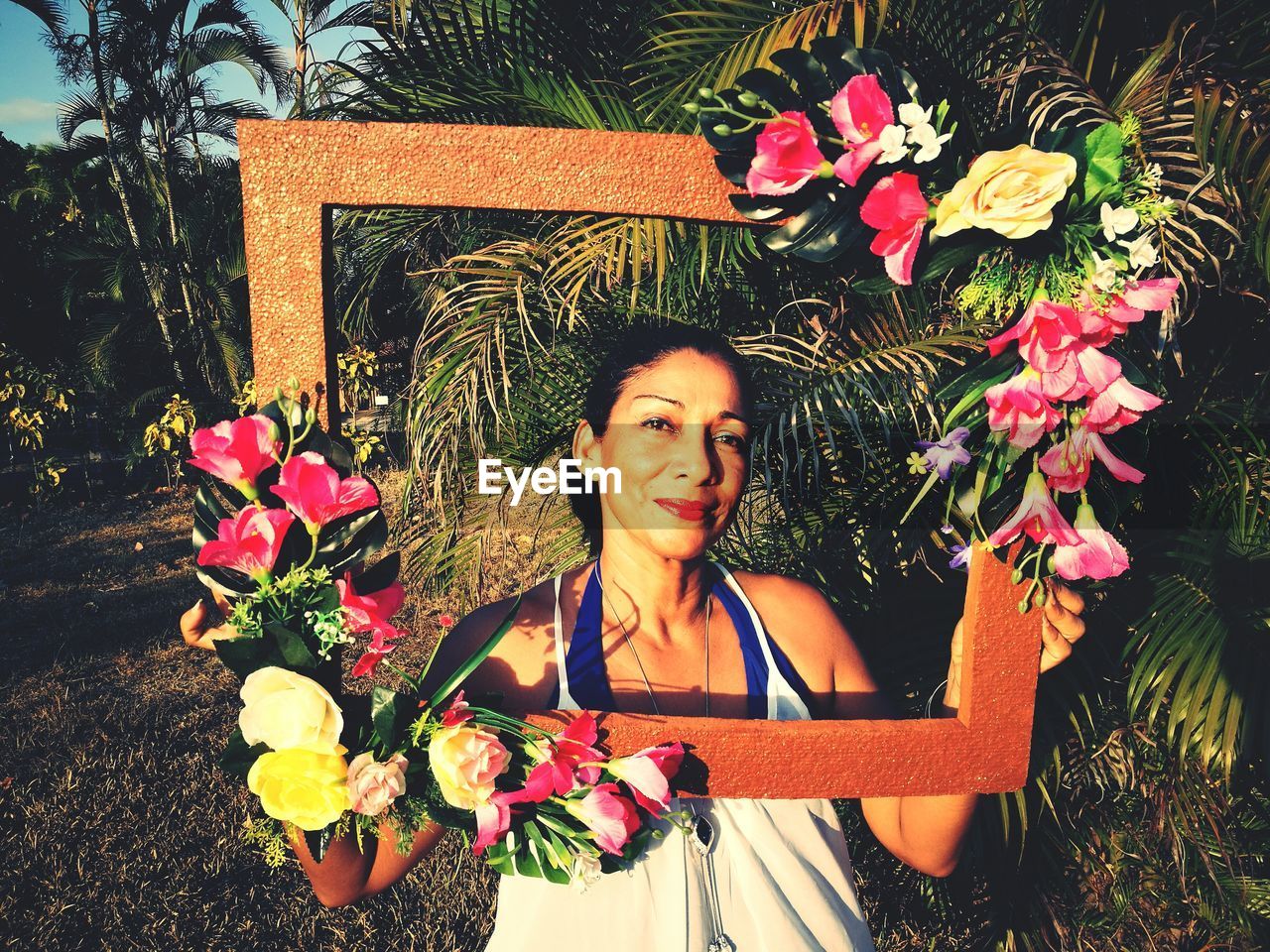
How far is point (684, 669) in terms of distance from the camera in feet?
5.20

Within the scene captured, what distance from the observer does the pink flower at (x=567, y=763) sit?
4.10 ft

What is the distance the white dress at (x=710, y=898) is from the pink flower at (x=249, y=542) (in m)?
0.54

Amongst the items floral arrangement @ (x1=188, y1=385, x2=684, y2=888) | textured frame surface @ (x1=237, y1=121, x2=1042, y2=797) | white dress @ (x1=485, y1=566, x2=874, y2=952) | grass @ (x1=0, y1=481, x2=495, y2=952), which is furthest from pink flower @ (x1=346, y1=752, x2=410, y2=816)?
grass @ (x1=0, y1=481, x2=495, y2=952)

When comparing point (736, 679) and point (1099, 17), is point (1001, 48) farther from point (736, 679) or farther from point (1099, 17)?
point (736, 679)

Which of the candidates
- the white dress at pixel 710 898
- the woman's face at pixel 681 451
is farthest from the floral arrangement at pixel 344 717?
the woman's face at pixel 681 451

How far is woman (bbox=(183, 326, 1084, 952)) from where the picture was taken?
1.43m

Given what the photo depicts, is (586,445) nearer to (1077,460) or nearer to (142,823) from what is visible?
(1077,460)

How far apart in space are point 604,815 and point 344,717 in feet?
1.34

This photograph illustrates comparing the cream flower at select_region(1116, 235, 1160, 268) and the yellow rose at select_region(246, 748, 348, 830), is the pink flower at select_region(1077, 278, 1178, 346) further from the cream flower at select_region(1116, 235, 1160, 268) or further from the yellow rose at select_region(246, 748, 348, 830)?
the yellow rose at select_region(246, 748, 348, 830)

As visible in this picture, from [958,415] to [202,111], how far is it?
11.8 meters

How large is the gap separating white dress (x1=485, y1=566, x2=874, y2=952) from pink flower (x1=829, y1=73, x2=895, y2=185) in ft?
2.97

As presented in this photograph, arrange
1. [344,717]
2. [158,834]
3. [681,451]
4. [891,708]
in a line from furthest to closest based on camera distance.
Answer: [158,834] < [891,708] < [681,451] < [344,717]

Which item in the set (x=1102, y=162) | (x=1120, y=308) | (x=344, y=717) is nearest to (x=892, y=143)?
(x=1102, y=162)

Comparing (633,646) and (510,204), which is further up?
(510,204)
